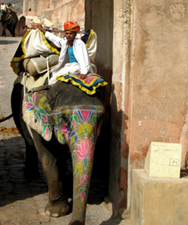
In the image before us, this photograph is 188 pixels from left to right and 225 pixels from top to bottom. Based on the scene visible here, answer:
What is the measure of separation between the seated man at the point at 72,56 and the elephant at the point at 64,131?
32 centimetres

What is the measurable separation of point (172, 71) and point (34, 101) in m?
1.68

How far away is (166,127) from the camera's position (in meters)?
5.43

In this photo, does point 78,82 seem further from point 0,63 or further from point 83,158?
point 0,63

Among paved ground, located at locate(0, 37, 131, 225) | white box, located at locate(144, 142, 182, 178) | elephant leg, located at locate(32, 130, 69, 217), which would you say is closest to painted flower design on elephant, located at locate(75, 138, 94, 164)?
white box, located at locate(144, 142, 182, 178)

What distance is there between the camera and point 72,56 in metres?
Result: 5.51

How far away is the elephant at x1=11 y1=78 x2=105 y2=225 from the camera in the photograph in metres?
4.40

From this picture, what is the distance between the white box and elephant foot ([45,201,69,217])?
46.8 inches

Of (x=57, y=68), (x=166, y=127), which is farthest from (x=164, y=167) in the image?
(x=57, y=68)

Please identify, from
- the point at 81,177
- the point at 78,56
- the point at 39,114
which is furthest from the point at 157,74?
the point at 81,177

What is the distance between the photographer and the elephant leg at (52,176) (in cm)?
538

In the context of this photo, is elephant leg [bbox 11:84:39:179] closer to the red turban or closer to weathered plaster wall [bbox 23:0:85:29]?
the red turban

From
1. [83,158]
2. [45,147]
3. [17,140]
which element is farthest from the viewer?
[17,140]

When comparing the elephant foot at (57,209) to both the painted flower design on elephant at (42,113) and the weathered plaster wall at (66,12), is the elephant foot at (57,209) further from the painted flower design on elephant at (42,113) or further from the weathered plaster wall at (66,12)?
the weathered plaster wall at (66,12)

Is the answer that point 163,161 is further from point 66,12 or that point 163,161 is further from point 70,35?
point 66,12
